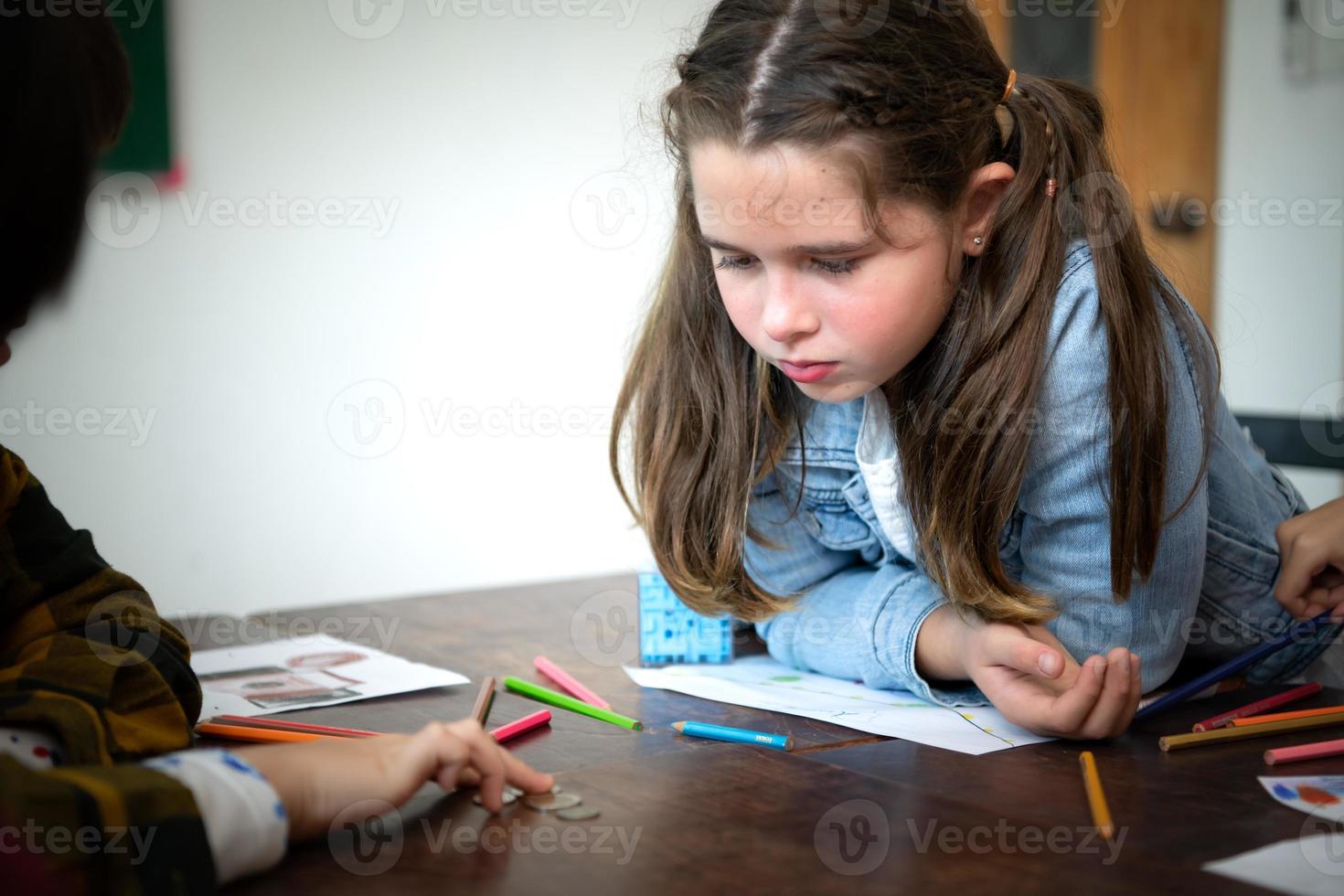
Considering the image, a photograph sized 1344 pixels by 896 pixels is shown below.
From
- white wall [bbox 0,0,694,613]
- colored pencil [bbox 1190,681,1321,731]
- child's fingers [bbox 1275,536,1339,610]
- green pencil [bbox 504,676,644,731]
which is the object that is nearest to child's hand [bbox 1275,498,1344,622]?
child's fingers [bbox 1275,536,1339,610]

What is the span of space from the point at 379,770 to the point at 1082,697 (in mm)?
451

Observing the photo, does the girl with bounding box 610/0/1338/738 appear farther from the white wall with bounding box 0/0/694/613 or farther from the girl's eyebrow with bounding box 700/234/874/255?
the white wall with bounding box 0/0/694/613

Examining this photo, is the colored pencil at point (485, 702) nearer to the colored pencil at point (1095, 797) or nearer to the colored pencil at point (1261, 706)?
the colored pencil at point (1095, 797)

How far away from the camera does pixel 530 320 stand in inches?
112

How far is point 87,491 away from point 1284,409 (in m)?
3.01

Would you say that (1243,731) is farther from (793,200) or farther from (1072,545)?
(793,200)

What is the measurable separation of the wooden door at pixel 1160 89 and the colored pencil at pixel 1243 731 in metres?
2.33

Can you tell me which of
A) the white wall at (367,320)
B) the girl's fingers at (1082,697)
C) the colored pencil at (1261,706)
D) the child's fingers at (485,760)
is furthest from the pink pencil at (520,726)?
the white wall at (367,320)

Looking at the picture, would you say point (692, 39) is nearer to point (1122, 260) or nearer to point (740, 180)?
point (740, 180)

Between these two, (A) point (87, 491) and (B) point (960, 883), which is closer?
(B) point (960, 883)

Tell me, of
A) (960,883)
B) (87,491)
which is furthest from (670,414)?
(87,491)

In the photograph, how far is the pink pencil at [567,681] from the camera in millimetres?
902

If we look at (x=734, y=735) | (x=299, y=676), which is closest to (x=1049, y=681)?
(x=734, y=735)

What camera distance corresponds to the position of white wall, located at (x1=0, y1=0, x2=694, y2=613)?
241 cm
